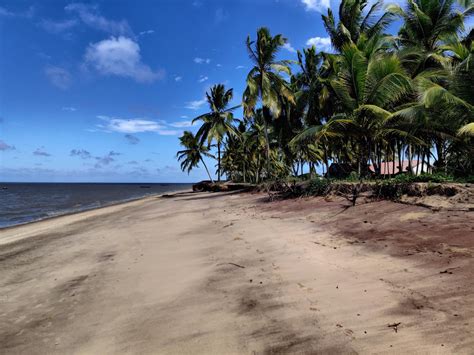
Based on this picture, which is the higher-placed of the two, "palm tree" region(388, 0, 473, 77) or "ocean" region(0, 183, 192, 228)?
"palm tree" region(388, 0, 473, 77)

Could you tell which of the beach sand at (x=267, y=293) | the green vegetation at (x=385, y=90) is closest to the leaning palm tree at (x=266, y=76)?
the green vegetation at (x=385, y=90)

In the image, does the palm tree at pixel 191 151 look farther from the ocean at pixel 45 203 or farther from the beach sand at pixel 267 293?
the beach sand at pixel 267 293

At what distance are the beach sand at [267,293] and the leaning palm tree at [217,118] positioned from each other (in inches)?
974

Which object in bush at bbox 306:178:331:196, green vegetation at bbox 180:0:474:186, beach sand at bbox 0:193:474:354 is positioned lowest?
beach sand at bbox 0:193:474:354

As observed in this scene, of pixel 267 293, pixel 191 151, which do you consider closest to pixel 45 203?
pixel 191 151

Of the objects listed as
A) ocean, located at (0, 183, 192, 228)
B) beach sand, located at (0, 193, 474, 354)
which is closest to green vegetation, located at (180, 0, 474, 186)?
beach sand, located at (0, 193, 474, 354)

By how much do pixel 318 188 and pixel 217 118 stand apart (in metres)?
22.0

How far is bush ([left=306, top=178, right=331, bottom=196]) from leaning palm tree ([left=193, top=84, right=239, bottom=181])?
1903 cm

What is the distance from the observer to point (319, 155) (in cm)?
3189

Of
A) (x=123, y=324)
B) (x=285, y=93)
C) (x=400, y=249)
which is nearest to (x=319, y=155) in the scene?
(x=285, y=93)

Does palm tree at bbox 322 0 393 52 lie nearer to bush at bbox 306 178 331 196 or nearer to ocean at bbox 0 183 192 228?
bush at bbox 306 178 331 196

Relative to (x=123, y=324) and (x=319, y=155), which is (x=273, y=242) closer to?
(x=123, y=324)

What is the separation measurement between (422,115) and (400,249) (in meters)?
7.54

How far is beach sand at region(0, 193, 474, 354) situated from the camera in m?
3.38
